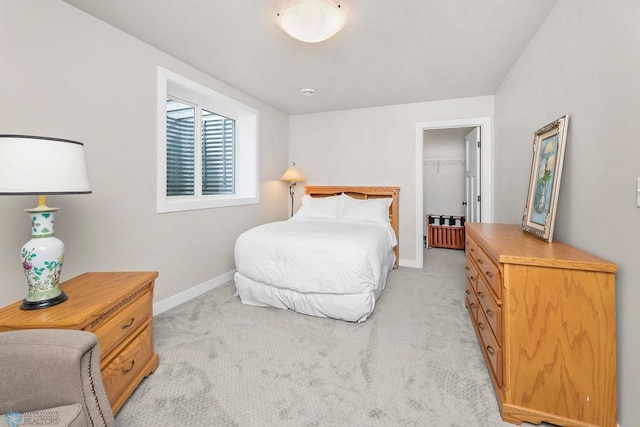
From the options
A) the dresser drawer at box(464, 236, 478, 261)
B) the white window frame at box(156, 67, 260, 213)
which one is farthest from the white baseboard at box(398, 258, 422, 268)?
the white window frame at box(156, 67, 260, 213)

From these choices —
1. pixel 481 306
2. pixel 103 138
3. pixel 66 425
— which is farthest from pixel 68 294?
pixel 481 306

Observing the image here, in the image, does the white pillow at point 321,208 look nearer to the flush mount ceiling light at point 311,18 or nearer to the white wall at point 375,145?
the white wall at point 375,145

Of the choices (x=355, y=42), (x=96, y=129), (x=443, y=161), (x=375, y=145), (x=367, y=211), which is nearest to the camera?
(x=96, y=129)

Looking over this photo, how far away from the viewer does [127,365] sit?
4.98 feet

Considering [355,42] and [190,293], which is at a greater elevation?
[355,42]

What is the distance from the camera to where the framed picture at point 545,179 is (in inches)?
67.4

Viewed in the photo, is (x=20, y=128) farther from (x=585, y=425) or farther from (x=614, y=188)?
(x=585, y=425)

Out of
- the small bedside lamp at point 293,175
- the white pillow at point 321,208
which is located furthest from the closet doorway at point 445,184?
the small bedside lamp at point 293,175

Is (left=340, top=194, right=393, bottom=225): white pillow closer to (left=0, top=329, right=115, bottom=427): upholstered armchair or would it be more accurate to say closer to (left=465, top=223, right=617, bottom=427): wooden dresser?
(left=465, top=223, right=617, bottom=427): wooden dresser

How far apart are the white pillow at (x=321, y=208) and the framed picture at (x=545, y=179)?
87.2 inches

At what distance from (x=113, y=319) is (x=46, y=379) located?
0.49m

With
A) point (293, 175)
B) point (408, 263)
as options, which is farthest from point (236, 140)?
point (408, 263)

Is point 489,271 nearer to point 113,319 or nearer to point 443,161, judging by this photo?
point 113,319

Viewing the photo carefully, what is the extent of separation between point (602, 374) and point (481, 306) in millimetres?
741
